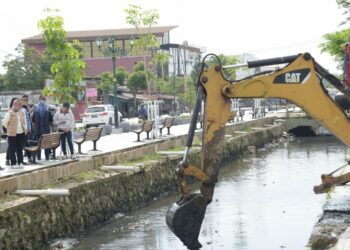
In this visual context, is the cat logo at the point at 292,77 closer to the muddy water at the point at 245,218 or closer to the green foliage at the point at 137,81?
the muddy water at the point at 245,218

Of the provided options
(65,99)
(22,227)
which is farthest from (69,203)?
(65,99)

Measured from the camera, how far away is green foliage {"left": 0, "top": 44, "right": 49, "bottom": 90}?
2355 inches

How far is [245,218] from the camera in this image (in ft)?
48.0

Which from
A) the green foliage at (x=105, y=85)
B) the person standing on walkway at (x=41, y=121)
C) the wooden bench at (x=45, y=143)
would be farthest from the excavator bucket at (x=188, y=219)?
the green foliage at (x=105, y=85)

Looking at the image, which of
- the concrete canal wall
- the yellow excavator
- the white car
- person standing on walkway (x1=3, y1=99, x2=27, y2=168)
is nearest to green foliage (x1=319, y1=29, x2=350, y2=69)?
the concrete canal wall

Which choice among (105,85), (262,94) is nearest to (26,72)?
(105,85)

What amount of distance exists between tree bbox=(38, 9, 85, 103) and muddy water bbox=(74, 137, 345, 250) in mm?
4127

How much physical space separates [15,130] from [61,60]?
13.8 ft

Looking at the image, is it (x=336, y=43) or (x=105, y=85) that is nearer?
(x=336, y=43)

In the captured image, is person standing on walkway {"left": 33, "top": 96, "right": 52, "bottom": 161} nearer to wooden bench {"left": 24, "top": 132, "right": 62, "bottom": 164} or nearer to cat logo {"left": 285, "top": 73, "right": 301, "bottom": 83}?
wooden bench {"left": 24, "top": 132, "right": 62, "bottom": 164}

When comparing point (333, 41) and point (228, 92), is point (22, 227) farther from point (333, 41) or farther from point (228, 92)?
point (333, 41)

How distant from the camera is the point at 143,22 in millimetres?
29984

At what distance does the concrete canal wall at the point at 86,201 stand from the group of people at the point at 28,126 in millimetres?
1341

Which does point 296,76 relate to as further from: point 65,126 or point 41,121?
point 65,126
